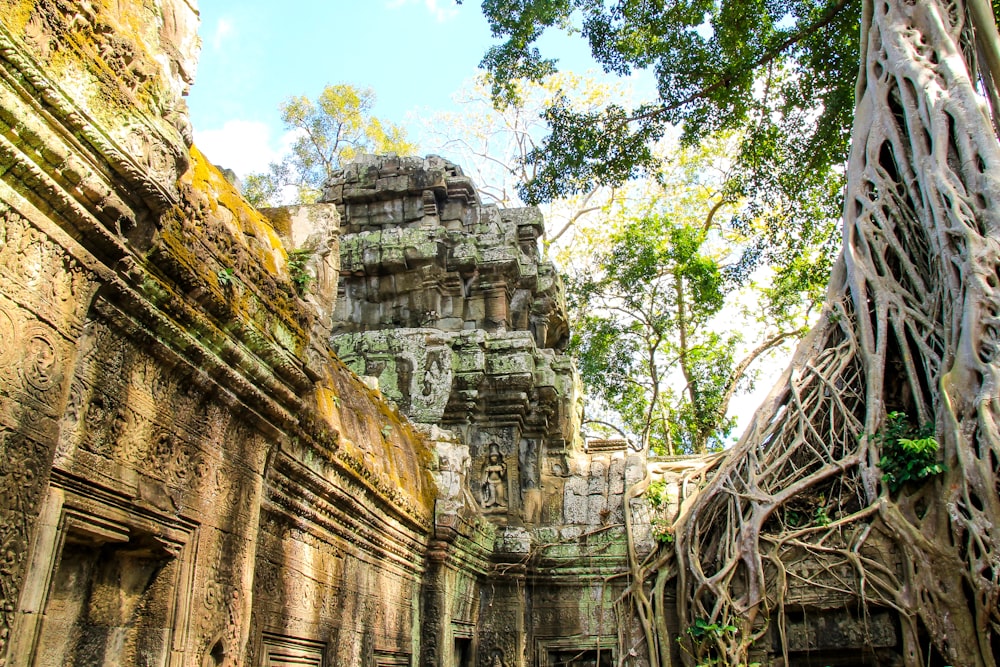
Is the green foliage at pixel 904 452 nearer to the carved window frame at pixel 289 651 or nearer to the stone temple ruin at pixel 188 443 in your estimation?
the stone temple ruin at pixel 188 443

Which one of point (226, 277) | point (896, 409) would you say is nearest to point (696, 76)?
point (896, 409)

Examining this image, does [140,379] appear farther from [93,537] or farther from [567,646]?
[567,646]

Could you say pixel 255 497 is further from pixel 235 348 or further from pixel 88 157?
pixel 88 157

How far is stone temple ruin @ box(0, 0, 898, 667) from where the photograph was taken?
1.84 meters

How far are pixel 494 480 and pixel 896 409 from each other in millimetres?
3068

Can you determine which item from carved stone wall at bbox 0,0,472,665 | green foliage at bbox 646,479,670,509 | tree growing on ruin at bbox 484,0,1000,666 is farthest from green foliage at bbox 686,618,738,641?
carved stone wall at bbox 0,0,472,665

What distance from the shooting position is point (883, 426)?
19.6ft

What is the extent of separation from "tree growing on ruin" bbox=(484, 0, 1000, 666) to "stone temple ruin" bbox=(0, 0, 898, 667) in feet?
1.18

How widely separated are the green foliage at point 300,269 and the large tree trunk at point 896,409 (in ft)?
11.8

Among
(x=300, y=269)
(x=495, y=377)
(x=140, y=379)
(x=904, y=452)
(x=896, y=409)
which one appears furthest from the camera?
(x=495, y=377)

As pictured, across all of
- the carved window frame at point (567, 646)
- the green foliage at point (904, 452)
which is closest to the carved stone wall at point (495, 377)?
the carved window frame at point (567, 646)

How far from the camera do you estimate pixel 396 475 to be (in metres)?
4.57

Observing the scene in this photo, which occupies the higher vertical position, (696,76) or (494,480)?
(696,76)

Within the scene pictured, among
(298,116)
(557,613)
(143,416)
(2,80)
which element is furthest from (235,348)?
(298,116)
